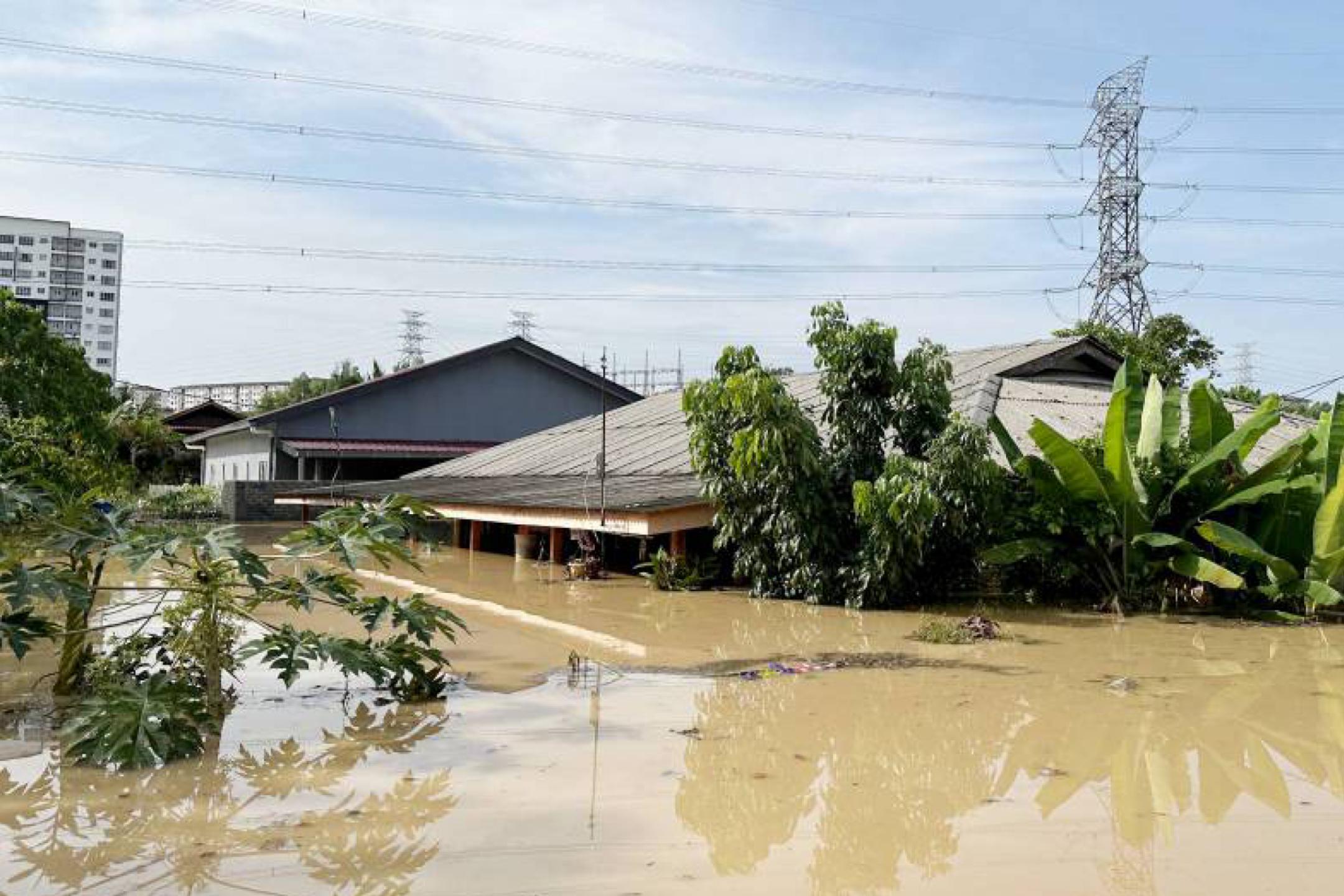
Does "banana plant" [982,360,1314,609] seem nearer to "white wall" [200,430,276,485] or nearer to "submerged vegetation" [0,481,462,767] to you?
"submerged vegetation" [0,481,462,767]

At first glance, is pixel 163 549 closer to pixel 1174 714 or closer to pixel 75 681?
pixel 75 681

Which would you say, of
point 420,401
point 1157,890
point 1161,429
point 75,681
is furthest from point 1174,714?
point 420,401

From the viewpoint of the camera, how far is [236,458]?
39594 mm

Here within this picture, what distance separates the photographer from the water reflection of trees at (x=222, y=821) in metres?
4.86

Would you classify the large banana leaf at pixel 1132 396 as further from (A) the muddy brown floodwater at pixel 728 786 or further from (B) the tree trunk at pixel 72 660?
(B) the tree trunk at pixel 72 660

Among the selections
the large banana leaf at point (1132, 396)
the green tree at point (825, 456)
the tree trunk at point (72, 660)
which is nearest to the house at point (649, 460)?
the green tree at point (825, 456)

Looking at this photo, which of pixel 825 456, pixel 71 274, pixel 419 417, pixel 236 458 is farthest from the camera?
pixel 71 274

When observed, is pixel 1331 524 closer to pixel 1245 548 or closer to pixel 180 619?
pixel 1245 548

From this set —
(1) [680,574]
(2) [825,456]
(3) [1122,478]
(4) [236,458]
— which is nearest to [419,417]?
(4) [236,458]

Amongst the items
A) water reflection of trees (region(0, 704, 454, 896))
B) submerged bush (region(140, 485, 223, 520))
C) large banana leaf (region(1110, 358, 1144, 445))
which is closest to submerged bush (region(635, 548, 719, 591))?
large banana leaf (region(1110, 358, 1144, 445))

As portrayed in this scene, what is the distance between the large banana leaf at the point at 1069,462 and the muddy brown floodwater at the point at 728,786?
11.3 ft

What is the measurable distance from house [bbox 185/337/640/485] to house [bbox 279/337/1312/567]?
7.84 metres

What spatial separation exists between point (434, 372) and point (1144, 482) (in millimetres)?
27344

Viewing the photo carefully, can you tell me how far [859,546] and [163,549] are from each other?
9623mm
